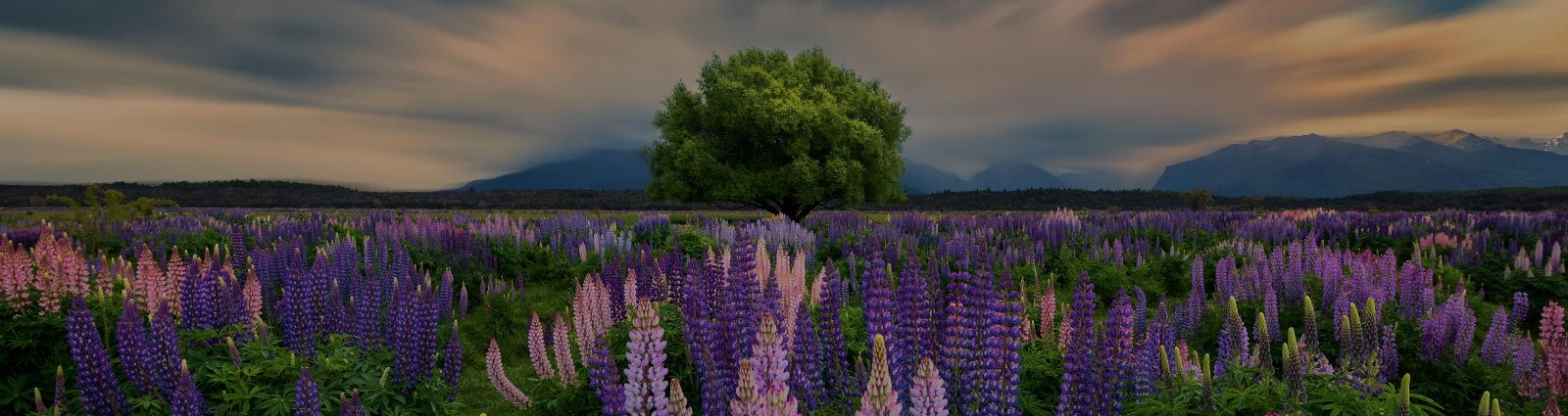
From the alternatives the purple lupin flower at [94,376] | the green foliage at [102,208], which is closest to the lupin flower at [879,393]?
the purple lupin flower at [94,376]

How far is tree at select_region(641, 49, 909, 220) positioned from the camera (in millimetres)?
31500

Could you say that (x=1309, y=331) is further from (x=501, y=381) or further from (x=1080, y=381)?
(x=501, y=381)

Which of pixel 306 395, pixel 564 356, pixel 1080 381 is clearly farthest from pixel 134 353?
pixel 1080 381

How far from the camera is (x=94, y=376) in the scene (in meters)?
Result: 4.96

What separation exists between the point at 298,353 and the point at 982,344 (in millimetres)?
6086

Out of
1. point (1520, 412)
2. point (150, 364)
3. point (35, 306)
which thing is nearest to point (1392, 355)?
point (1520, 412)

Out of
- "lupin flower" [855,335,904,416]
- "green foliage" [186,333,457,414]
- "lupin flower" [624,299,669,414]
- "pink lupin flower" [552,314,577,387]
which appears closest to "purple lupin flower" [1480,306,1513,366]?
"lupin flower" [855,335,904,416]

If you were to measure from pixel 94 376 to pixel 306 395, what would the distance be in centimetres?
206

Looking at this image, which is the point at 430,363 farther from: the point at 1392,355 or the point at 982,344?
the point at 1392,355

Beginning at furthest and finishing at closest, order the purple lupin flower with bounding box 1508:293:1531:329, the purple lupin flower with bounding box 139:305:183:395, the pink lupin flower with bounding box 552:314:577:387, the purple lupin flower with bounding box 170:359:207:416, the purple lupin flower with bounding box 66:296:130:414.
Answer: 1. the purple lupin flower with bounding box 1508:293:1531:329
2. the pink lupin flower with bounding box 552:314:577:387
3. the purple lupin flower with bounding box 139:305:183:395
4. the purple lupin flower with bounding box 66:296:130:414
5. the purple lupin flower with bounding box 170:359:207:416

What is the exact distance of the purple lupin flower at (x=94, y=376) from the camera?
492 cm

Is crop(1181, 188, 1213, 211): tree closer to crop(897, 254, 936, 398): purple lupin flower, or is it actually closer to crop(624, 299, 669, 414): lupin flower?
crop(897, 254, 936, 398): purple lupin flower

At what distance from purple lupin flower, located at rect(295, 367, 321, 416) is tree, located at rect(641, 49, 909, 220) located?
87.4 ft

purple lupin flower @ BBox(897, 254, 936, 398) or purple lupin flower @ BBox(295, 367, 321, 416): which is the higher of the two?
purple lupin flower @ BBox(897, 254, 936, 398)
